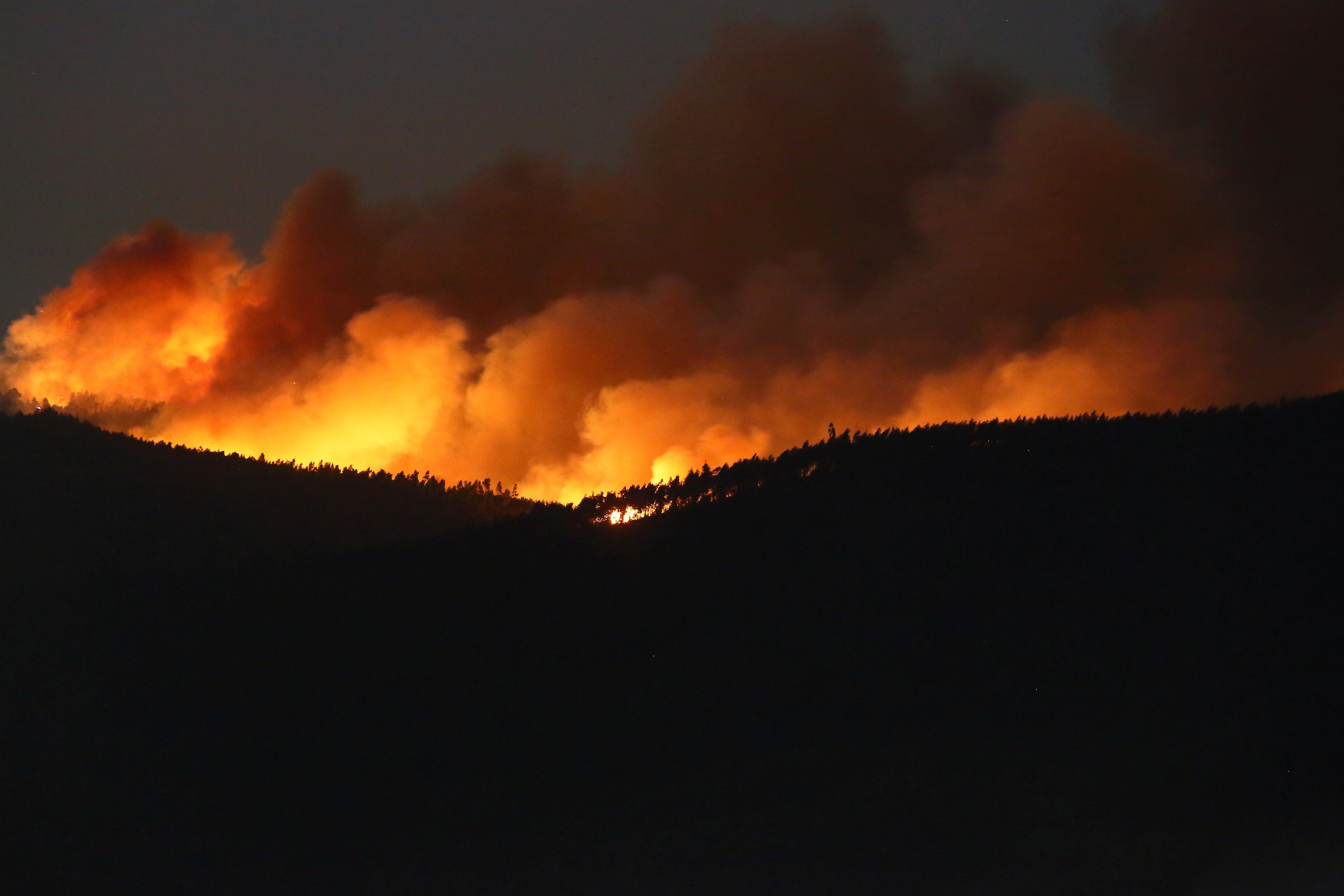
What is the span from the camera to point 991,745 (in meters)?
12.6

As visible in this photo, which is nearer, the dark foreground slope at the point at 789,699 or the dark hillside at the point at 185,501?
the dark foreground slope at the point at 789,699

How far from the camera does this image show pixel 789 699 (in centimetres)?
1400

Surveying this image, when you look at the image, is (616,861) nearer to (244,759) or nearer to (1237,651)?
(244,759)

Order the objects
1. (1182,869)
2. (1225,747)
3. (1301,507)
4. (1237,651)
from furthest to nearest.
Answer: (1301,507) → (1237,651) → (1225,747) → (1182,869)

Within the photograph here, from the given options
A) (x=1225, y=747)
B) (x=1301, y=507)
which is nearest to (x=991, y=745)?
(x=1225, y=747)

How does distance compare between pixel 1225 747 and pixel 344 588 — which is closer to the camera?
pixel 1225 747

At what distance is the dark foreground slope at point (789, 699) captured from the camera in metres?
11.9

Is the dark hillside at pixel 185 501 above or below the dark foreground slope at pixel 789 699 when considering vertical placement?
above

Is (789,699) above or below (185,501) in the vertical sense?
below

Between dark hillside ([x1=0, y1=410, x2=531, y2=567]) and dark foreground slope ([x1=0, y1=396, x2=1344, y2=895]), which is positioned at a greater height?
dark hillside ([x1=0, y1=410, x2=531, y2=567])

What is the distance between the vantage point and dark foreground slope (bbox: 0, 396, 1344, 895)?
1185 centimetres

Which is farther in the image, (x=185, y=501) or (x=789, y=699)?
(x=185, y=501)

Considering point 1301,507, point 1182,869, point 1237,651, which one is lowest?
point 1182,869

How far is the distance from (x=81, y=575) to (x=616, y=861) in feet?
42.8
